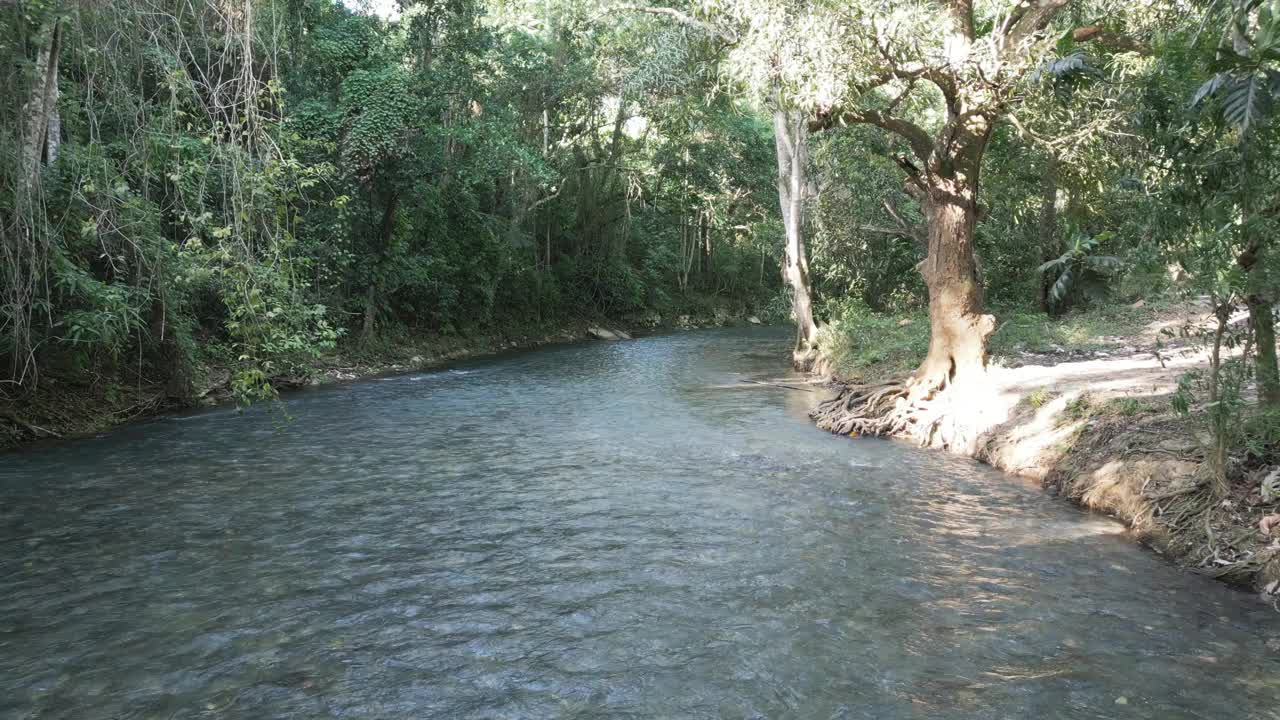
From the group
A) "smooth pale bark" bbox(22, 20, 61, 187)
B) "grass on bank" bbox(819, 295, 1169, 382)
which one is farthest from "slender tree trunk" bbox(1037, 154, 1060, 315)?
"smooth pale bark" bbox(22, 20, 61, 187)

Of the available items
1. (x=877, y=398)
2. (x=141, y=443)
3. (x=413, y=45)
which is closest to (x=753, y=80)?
(x=877, y=398)

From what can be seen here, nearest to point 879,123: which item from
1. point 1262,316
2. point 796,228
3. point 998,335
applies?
point 1262,316

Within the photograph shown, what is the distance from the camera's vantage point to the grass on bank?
58.0ft

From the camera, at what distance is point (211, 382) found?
16359 mm

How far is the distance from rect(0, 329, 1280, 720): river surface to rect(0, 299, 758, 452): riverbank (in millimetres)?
1317

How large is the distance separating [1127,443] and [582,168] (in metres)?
26.8

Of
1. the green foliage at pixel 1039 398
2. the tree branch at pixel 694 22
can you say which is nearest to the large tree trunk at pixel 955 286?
the green foliage at pixel 1039 398

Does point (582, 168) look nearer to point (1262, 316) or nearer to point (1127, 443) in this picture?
point (1127, 443)

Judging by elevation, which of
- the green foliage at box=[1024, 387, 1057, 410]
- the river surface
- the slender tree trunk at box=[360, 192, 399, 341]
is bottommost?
the river surface

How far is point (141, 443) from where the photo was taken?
12.2 meters

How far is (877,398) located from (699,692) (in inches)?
378

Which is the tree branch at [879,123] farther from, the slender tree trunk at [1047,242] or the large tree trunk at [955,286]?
the slender tree trunk at [1047,242]

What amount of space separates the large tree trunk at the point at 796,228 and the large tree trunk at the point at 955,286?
870 centimetres

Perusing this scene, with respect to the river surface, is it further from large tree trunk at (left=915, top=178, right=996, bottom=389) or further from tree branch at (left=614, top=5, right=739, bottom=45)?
tree branch at (left=614, top=5, right=739, bottom=45)
